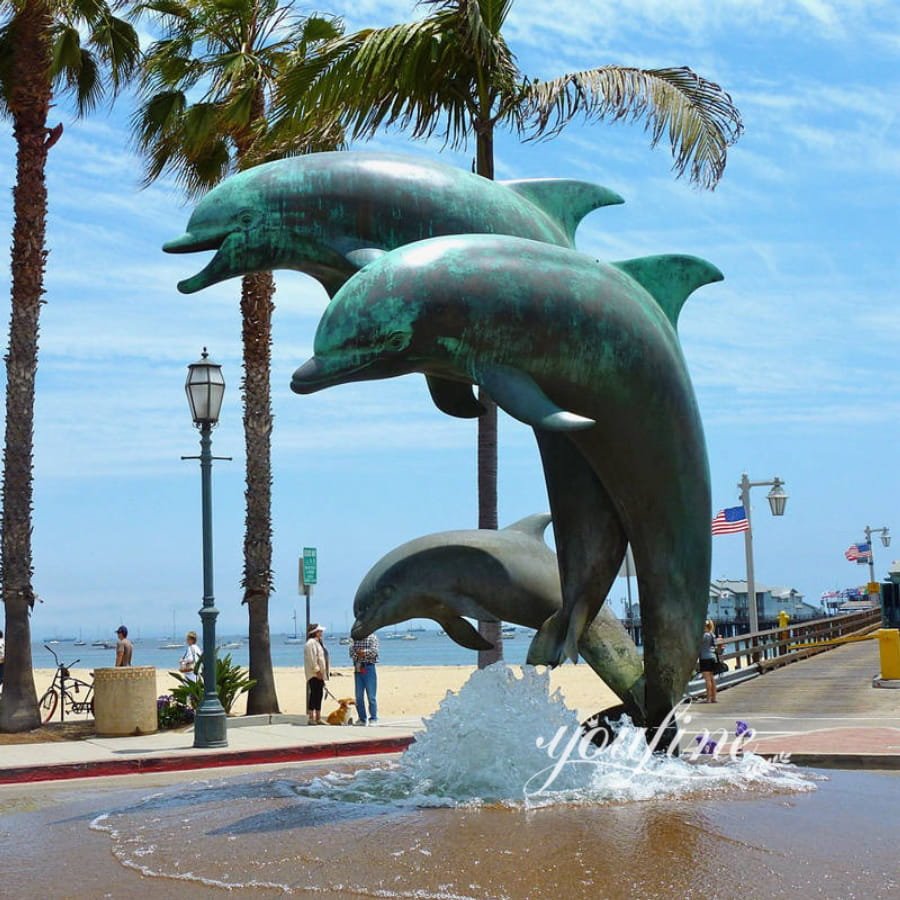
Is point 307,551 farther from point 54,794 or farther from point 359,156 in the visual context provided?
point 359,156

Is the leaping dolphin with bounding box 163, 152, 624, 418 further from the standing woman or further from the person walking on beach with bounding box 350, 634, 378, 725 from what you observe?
the standing woman

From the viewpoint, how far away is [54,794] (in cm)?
914

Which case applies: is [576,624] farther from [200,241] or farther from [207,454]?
[207,454]

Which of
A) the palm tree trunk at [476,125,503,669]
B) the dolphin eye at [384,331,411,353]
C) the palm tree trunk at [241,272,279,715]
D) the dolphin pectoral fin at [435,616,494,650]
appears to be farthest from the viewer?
the palm tree trunk at [241,272,279,715]

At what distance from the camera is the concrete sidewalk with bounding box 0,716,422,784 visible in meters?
12.0

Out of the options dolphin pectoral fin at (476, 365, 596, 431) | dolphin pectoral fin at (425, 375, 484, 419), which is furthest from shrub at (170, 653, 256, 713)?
dolphin pectoral fin at (476, 365, 596, 431)

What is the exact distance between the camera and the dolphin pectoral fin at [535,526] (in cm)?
797

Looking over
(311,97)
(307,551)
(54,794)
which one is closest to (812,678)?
(307,551)

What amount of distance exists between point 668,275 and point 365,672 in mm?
9457

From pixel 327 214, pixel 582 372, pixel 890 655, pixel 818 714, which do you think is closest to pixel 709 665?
pixel 818 714

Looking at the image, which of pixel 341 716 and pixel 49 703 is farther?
pixel 49 703

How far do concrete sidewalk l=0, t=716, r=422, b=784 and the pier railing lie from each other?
8660 millimetres

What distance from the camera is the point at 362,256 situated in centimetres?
Answer: 701

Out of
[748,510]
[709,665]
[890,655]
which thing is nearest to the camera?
[709,665]
